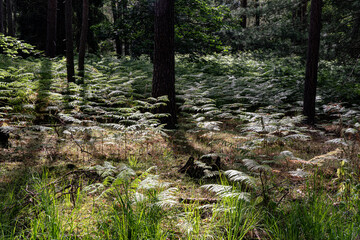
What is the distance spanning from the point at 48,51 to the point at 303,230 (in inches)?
640

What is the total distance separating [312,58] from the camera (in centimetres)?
753

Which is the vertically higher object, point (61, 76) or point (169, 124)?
point (61, 76)

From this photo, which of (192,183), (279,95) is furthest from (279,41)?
(192,183)

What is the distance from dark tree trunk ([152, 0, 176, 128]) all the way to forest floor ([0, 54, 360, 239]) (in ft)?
2.65

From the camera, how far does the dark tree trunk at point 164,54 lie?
6.58m

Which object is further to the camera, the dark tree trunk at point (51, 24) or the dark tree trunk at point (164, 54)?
the dark tree trunk at point (51, 24)

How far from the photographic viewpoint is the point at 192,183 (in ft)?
12.9

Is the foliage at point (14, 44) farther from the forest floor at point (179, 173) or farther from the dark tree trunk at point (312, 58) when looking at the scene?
the dark tree trunk at point (312, 58)

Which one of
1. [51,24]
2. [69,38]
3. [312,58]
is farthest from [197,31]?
[51,24]

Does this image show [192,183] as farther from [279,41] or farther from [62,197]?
[279,41]

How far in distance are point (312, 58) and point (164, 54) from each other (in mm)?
4359

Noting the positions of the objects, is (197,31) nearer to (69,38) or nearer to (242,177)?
(69,38)

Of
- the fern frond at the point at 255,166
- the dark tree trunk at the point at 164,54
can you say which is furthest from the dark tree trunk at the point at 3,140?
the fern frond at the point at 255,166

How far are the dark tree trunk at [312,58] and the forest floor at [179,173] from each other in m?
0.63
